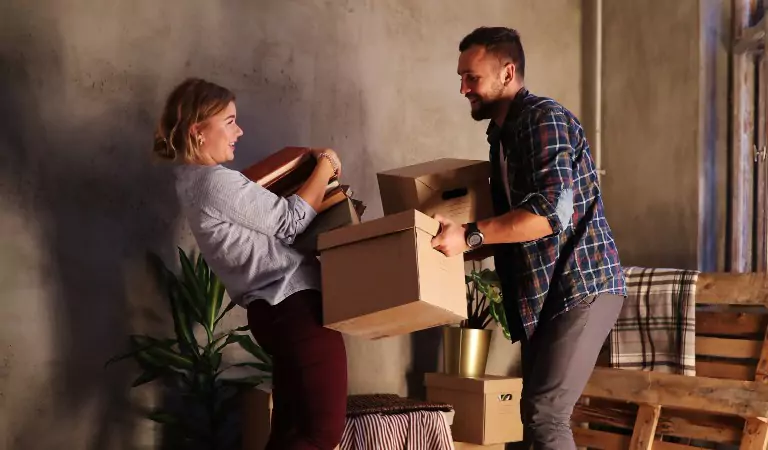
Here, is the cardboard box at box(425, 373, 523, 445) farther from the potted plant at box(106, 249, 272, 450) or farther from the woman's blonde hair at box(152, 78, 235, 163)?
the woman's blonde hair at box(152, 78, 235, 163)

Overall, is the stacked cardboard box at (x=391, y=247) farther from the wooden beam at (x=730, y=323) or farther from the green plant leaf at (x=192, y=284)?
the wooden beam at (x=730, y=323)

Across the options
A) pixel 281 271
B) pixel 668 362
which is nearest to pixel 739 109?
pixel 668 362

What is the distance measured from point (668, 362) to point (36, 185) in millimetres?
2383

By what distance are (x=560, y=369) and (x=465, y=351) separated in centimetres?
119

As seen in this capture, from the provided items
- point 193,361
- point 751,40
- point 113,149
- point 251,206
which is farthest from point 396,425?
point 751,40

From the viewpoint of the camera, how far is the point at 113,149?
9.02 feet

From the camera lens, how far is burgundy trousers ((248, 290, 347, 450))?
1954 millimetres

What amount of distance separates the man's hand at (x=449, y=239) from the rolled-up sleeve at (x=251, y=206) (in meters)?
0.34

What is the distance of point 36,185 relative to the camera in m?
2.59

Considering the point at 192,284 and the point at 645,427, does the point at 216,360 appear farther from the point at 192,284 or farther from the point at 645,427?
the point at 645,427

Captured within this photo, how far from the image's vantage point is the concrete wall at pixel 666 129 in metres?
3.76

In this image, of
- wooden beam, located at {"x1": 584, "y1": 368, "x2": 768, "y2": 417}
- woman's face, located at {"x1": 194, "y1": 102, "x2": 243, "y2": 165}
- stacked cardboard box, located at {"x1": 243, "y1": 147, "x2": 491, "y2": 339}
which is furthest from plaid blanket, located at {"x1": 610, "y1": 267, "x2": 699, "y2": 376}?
woman's face, located at {"x1": 194, "y1": 102, "x2": 243, "y2": 165}

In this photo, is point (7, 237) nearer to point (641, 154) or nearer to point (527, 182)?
point (527, 182)

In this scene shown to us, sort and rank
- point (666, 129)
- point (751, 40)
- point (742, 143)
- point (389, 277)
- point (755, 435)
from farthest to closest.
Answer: point (666, 129)
point (742, 143)
point (751, 40)
point (755, 435)
point (389, 277)
